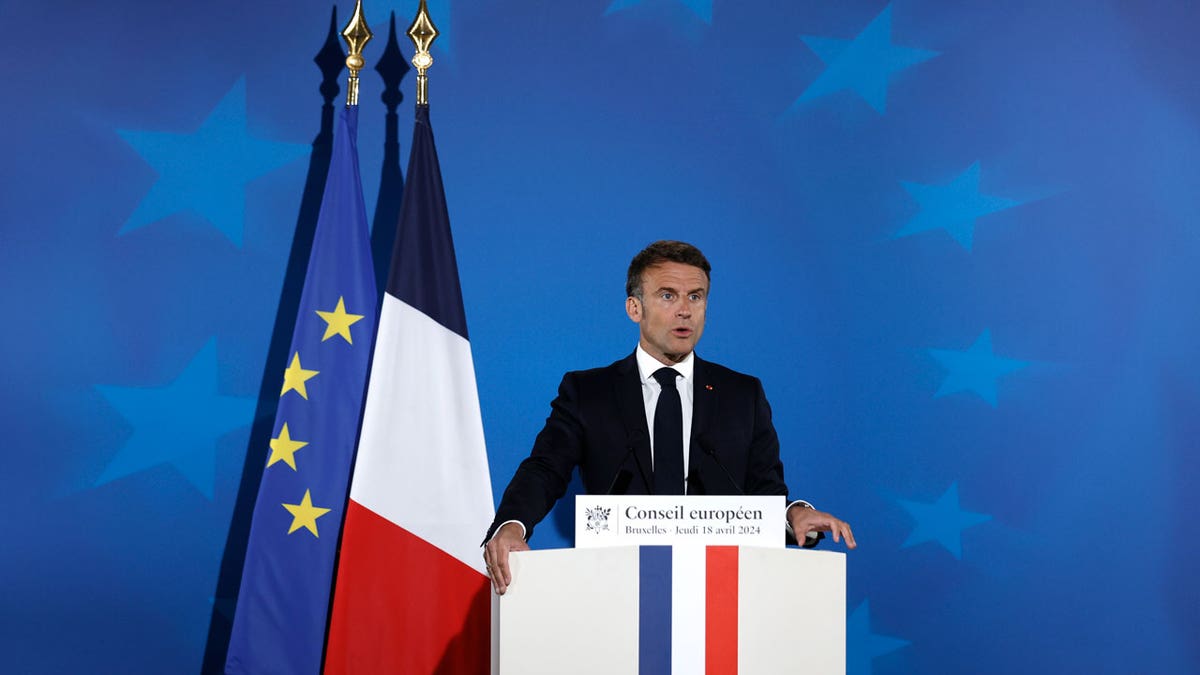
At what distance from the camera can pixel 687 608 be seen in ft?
5.99

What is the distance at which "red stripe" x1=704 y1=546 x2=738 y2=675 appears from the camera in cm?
181

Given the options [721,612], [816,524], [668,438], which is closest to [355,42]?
[668,438]

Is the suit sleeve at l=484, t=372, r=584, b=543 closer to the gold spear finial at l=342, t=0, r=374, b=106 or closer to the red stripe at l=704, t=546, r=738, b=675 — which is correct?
the red stripe at l=704, t=546, r=738, b=675

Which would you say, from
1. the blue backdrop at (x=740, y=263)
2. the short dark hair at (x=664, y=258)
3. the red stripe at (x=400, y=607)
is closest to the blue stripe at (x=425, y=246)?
the blue backdrop at (x=740, y=263)

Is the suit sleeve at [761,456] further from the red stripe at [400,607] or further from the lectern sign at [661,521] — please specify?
the red stripe at [400,607]

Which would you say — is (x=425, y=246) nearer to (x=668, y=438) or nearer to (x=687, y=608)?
(x=668, y=438)

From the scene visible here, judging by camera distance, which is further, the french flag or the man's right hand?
the french flag

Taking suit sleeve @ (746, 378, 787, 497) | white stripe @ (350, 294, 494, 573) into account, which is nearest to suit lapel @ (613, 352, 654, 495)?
suit sleeve @ (746, 378, 787, 497)

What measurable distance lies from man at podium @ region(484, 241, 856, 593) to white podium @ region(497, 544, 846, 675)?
0.57 m

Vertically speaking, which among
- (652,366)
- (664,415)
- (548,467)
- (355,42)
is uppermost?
(355,42)

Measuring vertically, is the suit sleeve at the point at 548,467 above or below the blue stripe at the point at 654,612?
above

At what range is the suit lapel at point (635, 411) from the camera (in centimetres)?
242

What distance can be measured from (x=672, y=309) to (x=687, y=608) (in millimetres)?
896

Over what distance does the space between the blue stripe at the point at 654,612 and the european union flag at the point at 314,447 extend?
154cm
